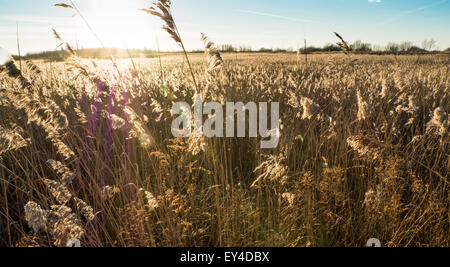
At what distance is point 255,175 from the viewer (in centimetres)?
264

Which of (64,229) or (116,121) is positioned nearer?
(64,229)

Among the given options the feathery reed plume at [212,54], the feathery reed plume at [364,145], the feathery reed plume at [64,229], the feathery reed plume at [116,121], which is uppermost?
the feathery reed plume at [212,54]

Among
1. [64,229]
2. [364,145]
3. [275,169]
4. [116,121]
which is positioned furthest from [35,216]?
[364,145]

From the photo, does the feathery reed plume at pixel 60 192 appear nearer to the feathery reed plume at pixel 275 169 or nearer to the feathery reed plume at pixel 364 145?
the feathery reed plume at pixel 275 169

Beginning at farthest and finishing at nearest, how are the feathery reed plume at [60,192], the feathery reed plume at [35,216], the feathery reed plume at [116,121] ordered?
the feathery reed plume at [116,121] → the feathery reed plume at [60,192] → the feathery reed plume at [35,216]

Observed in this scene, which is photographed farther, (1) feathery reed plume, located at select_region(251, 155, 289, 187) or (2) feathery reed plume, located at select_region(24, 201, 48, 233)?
(1) feathery reed plume, located at select_region(251, 155, 289, 187)

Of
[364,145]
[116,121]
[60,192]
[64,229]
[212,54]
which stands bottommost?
[64,229]

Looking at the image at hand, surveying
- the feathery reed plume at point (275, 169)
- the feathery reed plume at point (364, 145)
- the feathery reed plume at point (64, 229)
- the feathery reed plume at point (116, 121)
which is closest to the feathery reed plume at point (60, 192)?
the feathery reed plume at point (64, 229)

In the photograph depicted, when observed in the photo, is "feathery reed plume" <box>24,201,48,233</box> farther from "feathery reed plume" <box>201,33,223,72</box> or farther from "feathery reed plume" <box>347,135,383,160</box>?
"feathery reed plume" <box>347,135,383,160</box>

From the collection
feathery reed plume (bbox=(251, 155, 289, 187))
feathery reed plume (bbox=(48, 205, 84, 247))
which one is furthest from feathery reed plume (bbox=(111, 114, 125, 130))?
feathery reed plume (bbox=(251, 155, 289, 187))

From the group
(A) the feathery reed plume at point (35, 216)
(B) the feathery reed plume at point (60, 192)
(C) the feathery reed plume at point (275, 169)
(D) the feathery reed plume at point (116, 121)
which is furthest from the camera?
(D) the feathery reed plume at point (116, 121)

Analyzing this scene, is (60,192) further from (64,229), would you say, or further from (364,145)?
(364,145)

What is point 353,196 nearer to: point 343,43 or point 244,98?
point 343,43
